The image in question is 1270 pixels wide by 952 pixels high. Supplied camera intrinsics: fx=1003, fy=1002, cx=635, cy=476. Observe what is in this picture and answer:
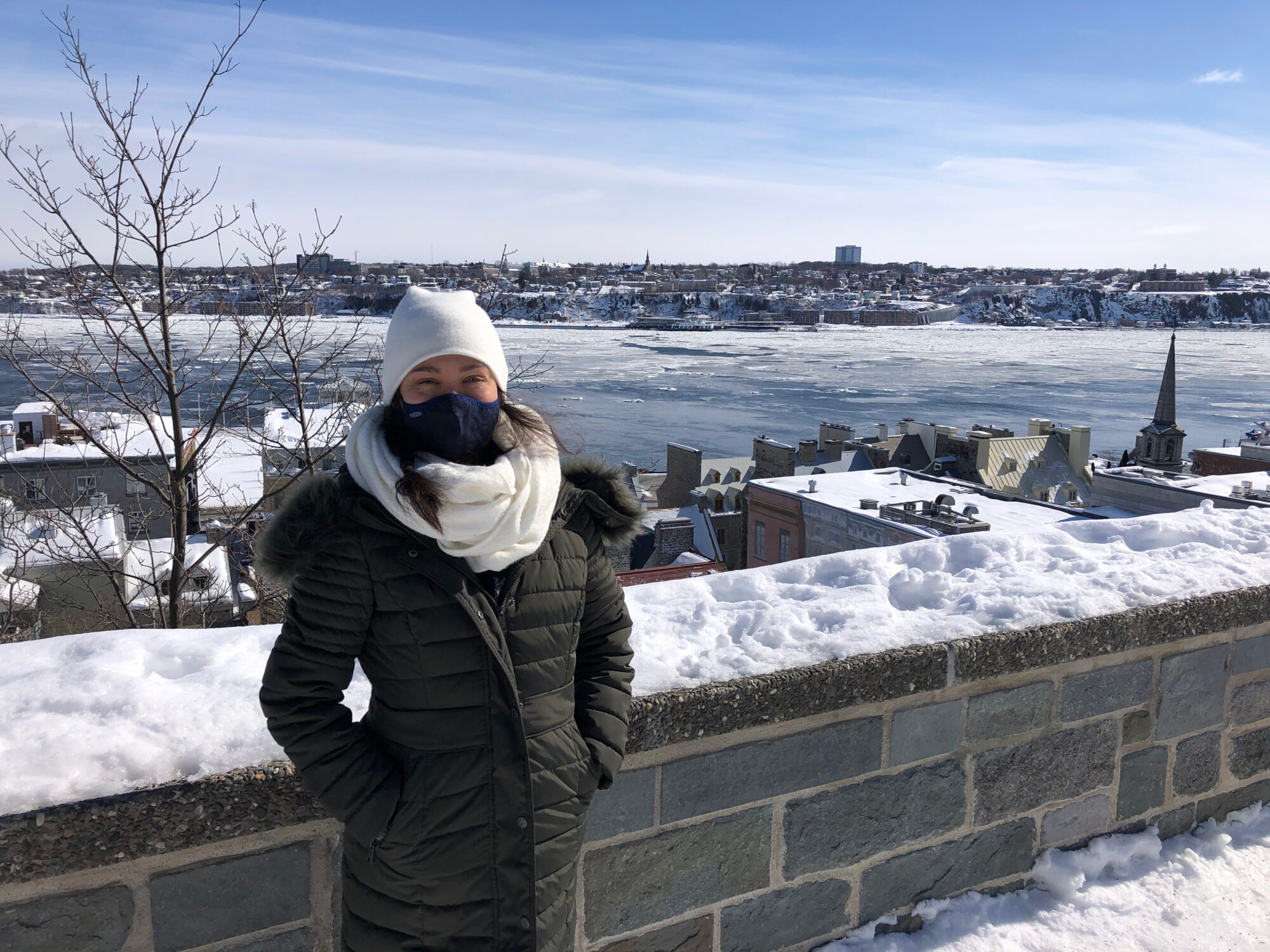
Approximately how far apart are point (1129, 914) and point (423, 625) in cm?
166

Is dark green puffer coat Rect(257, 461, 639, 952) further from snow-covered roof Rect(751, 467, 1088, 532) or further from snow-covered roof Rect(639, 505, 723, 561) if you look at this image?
snow-covered roof Rect(639, 505, 723, 561)

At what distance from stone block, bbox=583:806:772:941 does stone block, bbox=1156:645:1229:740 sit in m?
1.04

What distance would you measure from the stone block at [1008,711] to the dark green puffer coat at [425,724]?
38.0 inches

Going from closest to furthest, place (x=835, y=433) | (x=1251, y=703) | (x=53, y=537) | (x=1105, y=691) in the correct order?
1. (x=1105, y=691)
2. (x=1251, y=703)
3. (x=53, y=537)
4. (x=835, y=433)

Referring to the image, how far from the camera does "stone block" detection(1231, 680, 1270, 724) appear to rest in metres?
2.38

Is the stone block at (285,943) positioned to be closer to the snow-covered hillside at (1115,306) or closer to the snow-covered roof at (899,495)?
the snow-covered roof at (899,495)

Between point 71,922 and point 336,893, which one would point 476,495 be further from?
point 71,922

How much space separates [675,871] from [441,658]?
28.9 inches

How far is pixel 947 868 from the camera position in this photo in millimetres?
2062

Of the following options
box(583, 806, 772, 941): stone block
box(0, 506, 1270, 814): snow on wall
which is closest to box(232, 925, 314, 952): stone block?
box(0, 506, 1270, 814): snow on wall

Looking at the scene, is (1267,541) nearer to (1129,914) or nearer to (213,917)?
(1129,914)

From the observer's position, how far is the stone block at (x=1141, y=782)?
2.25 meters

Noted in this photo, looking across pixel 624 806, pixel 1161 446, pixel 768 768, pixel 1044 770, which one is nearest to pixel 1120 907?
pixel 1044 770

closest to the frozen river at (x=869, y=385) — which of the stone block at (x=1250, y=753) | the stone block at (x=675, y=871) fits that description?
the stone block at (x=1250, y=753)
